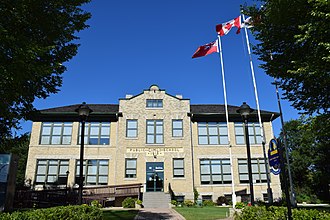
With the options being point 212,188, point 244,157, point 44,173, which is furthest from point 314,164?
point 44,173

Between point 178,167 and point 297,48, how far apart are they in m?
17.6

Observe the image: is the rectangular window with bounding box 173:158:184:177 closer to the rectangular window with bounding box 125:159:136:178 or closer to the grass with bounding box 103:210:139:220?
the rectangular window with bounding box 125:159:136:178

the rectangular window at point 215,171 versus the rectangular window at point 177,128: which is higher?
the rectangular window at point 177,128

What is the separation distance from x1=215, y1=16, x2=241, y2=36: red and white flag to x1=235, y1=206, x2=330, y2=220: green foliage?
1560cm

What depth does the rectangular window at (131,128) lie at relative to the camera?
92.5ft

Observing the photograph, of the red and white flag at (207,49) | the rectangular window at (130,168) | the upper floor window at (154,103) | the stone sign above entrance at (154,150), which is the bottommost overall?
the rectangular window at (130,168)

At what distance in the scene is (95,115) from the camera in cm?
2853

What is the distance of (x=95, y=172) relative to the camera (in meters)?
27.1

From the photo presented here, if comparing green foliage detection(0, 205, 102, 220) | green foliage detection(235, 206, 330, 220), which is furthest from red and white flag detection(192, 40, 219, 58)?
green foliage detection(0, 205, 102, 220)

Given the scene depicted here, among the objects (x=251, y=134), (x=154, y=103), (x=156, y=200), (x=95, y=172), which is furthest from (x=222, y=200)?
(x=95, y=172)

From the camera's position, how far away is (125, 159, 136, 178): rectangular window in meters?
26.7

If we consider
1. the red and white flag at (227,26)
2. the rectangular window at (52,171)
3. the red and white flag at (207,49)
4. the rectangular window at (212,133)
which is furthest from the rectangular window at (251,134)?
the rectangular window at (52,171)

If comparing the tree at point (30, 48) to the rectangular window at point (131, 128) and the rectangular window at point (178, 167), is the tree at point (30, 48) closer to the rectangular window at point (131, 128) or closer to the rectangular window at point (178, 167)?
the rectangular window at point (131, 128)

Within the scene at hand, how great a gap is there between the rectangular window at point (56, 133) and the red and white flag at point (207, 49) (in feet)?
52.7
